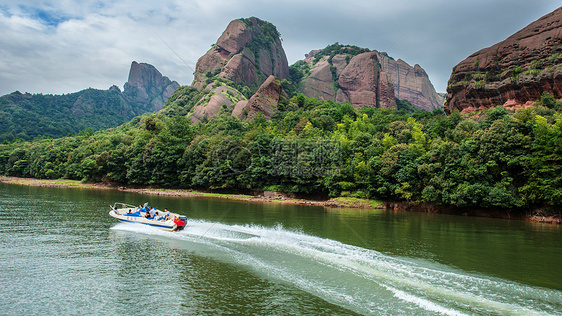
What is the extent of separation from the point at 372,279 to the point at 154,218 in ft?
63.3

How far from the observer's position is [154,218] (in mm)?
27406

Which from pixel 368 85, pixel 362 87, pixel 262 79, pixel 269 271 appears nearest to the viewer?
pixel 269 271

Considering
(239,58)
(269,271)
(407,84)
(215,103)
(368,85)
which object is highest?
(407,84)

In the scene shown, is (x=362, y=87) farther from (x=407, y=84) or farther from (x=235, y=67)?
(x=407, y=84)

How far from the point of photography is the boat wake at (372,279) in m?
12.3

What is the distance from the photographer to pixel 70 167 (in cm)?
8538

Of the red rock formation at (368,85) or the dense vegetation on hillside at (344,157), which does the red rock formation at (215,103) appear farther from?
the red rock formation at (368,85)

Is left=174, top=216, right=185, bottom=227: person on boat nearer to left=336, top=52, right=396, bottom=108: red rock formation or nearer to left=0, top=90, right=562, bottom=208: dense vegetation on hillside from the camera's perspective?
left=0, top=90, right=562, bottom=208: dense vegetation on hillside

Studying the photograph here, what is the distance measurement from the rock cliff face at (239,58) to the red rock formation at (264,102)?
3919 centimetres

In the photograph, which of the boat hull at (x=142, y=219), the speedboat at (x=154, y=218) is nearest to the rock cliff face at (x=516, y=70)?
the speedboat at (x=154, y=218)

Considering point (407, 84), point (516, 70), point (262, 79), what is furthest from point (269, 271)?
point (407, 84)

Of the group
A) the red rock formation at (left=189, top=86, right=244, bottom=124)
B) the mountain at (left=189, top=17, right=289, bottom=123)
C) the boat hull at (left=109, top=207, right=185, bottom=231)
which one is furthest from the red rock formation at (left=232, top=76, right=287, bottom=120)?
the boat hull at (left=109, top=207, right=185, bottom=231)

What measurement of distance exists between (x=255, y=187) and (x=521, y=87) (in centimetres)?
4947

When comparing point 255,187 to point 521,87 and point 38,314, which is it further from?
point 38,314
